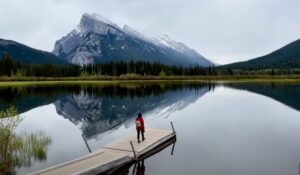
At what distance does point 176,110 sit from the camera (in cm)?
5722

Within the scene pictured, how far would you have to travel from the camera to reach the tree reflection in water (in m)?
21.7

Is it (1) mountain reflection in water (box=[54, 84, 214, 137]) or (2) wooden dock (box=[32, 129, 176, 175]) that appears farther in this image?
(1) mountain reflection in water (box=[54, 84, 214, 137])

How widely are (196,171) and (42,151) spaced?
12833 millimetres

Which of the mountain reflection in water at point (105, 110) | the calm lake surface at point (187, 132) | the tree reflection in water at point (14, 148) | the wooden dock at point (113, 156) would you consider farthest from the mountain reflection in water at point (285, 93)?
the tree reflection in water at point (14, 148)

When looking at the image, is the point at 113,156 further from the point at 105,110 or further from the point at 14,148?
the point at 105,110

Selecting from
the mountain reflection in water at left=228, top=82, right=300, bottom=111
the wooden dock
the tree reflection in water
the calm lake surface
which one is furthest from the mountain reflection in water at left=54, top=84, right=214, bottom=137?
the mountain reflection in water at left=228, top=82, right=300, bottom=111

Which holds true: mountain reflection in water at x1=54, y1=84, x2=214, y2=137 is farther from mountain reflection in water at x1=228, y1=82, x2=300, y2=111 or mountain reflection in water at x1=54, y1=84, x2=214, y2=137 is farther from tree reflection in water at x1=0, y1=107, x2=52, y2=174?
mountain reflection in water at x1=228, y1=82, x2=300, y2=111

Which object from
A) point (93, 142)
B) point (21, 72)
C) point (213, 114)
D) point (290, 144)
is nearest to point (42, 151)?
point (93, 142)

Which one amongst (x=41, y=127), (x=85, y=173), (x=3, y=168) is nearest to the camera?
(x=85, y=173)

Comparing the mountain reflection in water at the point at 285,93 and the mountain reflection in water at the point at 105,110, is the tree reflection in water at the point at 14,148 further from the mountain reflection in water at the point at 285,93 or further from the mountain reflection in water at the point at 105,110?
the mountain reflection in water at the point at 285,93

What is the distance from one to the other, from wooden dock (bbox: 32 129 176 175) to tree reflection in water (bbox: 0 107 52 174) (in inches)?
182

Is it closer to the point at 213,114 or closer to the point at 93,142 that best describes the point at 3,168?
the point at 93,142

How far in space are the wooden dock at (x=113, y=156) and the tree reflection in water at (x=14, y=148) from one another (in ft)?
15.2

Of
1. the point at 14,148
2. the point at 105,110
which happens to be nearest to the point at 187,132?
the point at 14,148
